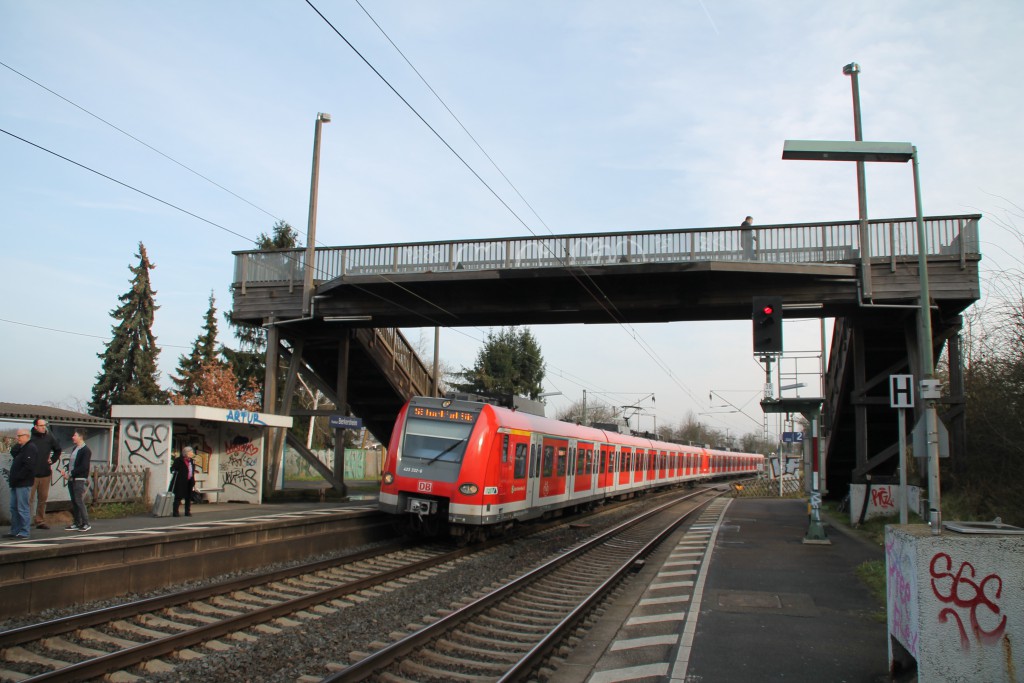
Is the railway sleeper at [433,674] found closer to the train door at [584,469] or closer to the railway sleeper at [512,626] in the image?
the railway sleeper at [512,626]

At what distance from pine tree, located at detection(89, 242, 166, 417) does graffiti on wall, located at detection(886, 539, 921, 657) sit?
4831cm

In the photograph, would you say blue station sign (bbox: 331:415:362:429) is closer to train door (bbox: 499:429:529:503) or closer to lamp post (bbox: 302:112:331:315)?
lamp post (bbox: 302:112:331:315)

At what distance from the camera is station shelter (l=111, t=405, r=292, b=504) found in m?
17.3

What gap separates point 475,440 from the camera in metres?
14.7

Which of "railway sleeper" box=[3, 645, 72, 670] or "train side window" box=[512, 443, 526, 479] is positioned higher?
"train side window" box=[512, 443, 526, 479]

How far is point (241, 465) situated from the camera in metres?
20.1

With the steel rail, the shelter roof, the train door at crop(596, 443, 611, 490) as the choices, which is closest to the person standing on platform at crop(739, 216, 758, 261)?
the train door at crop(596, 443, 611, 490)

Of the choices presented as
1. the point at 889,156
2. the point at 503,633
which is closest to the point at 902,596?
the point at 503,633

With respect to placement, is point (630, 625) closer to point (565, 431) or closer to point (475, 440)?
point (475, 440)

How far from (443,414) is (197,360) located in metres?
41.8

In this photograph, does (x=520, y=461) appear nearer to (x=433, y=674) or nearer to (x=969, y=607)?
(x=433, y=674)

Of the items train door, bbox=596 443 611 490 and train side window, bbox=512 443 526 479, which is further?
train door, bbox=596 443 611 490

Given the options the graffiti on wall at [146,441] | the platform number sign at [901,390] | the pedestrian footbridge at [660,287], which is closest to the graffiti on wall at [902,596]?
the platform number sign at [901,390]

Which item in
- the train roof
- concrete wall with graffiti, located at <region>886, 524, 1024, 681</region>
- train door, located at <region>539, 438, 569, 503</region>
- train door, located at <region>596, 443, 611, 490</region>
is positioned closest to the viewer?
concrete wall with graffiti, located at <region>886, 524, 1024, 681</region>
